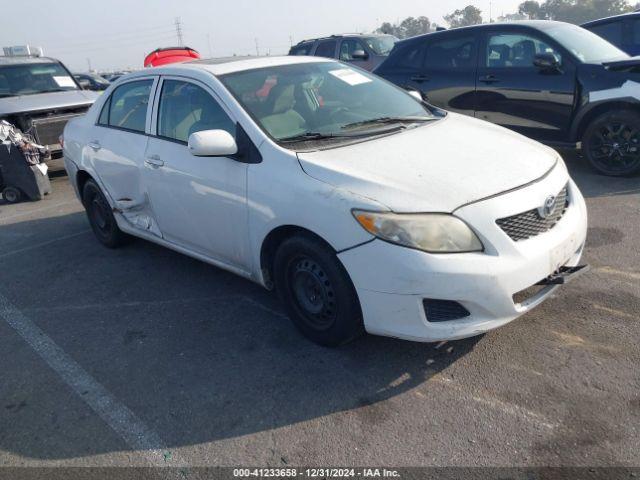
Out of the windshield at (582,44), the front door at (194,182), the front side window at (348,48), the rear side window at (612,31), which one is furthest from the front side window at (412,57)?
the front side window at (348,48)

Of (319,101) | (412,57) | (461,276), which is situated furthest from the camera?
(412,57)

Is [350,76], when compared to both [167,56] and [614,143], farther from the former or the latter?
[167,56]

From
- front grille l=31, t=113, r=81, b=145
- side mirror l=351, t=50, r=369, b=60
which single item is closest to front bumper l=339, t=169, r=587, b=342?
front grille l=31, t=113, r=81, b=145

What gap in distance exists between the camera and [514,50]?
667 cm

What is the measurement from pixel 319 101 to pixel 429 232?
1.61m

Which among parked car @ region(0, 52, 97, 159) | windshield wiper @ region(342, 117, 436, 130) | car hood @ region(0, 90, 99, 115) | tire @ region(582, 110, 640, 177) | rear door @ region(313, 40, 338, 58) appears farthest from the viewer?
rear door @ region(313, 40, 338, 58)

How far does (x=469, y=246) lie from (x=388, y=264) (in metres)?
0.41

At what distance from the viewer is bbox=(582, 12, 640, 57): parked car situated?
927cm

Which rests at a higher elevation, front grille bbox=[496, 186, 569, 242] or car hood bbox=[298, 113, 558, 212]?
car hood bbox=[298, 113, 558, 212]

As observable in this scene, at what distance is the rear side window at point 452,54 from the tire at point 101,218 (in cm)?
465

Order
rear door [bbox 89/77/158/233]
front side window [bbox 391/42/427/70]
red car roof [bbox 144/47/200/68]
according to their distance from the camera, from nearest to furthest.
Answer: rear door [bbox 89/77/158/233] < front side window [bbox 391/42/427/70] < red car roof [bbox 144/47/200/68]

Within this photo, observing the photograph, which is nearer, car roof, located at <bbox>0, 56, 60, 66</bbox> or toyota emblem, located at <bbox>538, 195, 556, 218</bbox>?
toyota emblem, located at <bbox>538, 195, 556, 218</bbox>

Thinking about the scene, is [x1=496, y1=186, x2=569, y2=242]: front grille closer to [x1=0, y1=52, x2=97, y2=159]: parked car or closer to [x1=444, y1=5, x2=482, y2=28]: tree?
[x1=0, y1=52, x2=97, y2=159]: parked car

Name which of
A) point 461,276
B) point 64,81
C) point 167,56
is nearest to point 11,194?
point 64,81
